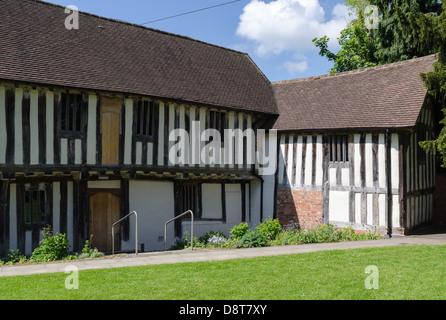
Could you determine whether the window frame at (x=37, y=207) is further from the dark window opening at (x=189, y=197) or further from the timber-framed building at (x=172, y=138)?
the dark window opening at (x=189, y=197)

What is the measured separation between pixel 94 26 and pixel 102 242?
7637 millimetres

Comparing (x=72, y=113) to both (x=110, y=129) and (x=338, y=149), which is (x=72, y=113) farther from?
(x=338, y=149)

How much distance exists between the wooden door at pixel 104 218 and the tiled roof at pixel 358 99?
7.14 meters

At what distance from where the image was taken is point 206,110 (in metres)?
15.6

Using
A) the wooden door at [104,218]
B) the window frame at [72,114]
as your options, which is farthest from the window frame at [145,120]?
the wooden door at [104,218]

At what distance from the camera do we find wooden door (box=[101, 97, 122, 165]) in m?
13.1

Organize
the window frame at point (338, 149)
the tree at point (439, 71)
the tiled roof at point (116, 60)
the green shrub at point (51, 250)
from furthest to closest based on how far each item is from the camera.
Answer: the window frame at point (338, 149), the tiled roof at point (116, 60), the tree at point (439, 71), the green shrub at point (51, 250)

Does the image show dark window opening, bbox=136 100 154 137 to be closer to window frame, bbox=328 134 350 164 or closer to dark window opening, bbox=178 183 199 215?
dark window opening, bbox=178 183 199 215

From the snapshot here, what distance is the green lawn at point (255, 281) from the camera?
20.4ft

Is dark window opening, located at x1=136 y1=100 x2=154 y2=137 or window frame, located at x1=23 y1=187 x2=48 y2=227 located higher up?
dark window opening, located at x1=136 y1=100 x2=154 y2=137

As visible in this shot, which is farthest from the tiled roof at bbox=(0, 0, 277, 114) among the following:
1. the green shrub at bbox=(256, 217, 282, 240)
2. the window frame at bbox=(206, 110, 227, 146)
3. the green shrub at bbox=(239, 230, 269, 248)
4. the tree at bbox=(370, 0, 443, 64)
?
the tree at bbox=(370, 0, 443, 64)

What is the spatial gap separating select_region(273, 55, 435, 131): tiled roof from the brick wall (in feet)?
8.36
